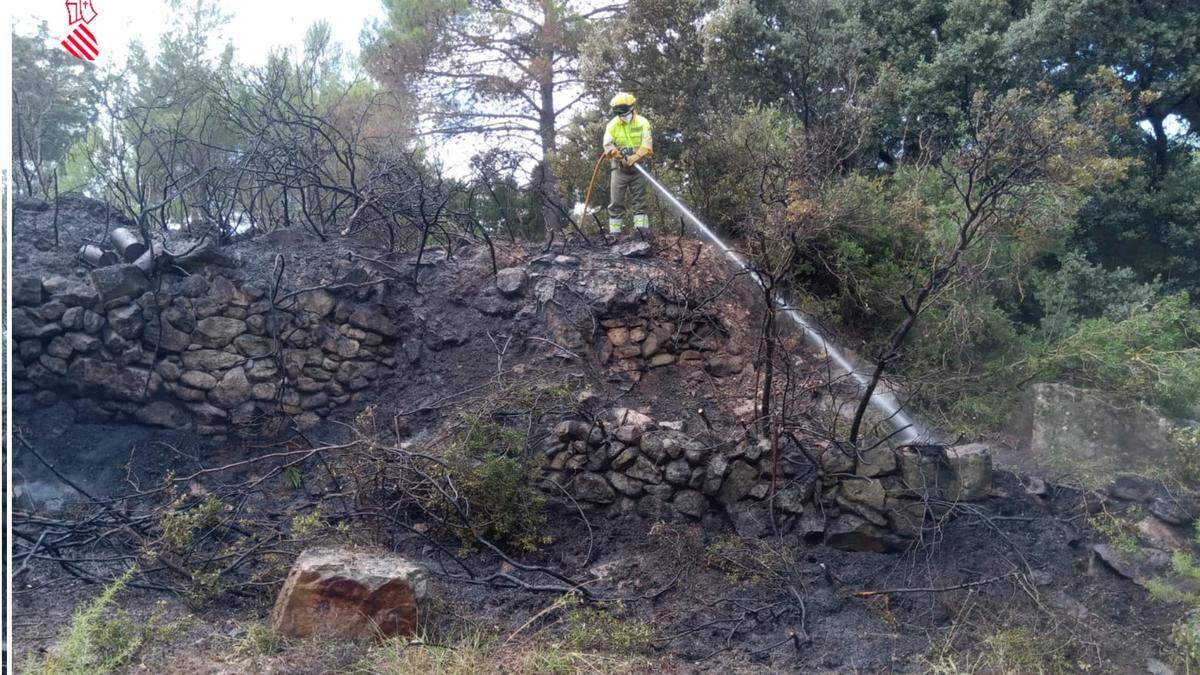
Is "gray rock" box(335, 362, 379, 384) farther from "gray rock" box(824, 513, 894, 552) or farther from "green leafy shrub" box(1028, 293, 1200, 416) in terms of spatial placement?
"green leafy shrub" box(1028, 293, 1200, 416)

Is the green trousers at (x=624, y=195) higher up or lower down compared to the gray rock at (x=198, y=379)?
higher up

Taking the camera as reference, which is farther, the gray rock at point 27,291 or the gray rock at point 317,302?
the gray rock at point 317,302

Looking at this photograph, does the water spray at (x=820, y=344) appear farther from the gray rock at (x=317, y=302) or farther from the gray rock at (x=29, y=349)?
the gray rock at (x=29, y=349)

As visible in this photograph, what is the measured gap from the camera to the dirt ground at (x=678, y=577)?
5.61 metres

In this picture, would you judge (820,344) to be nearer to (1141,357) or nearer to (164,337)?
(1141,357)

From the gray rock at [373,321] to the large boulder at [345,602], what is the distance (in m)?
3.27

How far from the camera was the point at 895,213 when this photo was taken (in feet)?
30.8

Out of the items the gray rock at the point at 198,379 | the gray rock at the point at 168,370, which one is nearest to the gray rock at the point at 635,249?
the gray rock at the point at 198,379

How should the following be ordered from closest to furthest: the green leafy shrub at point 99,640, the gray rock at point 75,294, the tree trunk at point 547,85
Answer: the green leafy shrub at point 99,640
the gray rock at point 75,294
the tree trunk at point 547,85

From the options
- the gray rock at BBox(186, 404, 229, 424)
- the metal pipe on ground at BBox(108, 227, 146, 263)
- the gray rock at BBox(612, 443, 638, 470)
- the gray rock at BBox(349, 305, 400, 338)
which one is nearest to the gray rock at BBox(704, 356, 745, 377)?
the gray rock at BBox(612, 443, 638, 470)

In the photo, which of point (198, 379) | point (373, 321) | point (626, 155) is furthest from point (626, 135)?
point (198, 379)

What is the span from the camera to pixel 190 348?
7.81 metres

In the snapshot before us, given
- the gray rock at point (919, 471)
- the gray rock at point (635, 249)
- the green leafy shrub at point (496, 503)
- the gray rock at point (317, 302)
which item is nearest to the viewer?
the green leafy shrub at point (496, 503)

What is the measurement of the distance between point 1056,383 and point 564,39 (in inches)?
373
